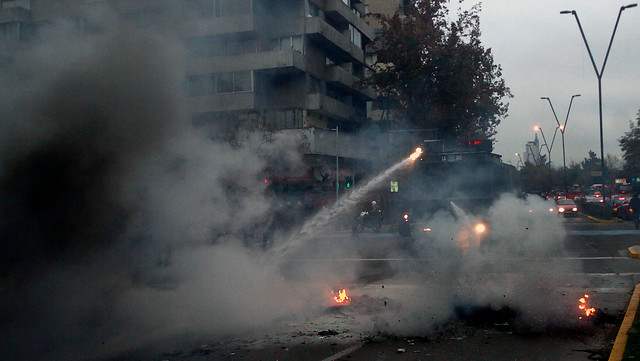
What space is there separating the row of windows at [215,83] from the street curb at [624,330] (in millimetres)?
6371

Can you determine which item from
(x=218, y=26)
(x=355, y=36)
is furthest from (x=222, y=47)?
(x=355, y=36)

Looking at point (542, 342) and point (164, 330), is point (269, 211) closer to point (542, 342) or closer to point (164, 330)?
point (164, 330)

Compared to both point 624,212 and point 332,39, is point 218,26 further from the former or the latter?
point 624,212

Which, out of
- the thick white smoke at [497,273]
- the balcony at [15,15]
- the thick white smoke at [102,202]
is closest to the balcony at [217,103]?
the thick white smoke at [102,202]

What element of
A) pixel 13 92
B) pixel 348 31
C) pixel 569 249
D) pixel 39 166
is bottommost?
pixel 569 249

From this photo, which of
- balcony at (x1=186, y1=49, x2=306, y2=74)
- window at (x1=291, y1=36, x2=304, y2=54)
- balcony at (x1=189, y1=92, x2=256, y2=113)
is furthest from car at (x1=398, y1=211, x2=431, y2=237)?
window at (x1=291, y1=36, x2=304, y2=54)

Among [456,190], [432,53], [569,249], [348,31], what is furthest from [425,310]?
[348,31]

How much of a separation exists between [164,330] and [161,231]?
6.38ft

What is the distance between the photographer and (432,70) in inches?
1323

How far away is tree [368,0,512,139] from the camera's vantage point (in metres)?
33.1

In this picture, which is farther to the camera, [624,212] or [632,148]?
[632,148]

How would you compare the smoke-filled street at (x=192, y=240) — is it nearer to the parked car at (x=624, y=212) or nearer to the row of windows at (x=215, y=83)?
the row of windows at (x=215, y=83)

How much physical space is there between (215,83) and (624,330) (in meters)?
7.48

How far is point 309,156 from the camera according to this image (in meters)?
14.9
